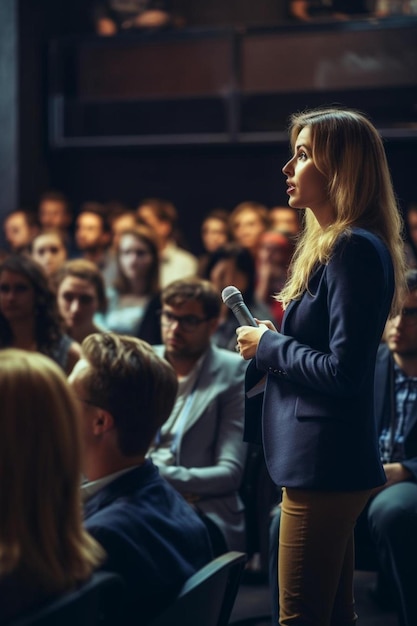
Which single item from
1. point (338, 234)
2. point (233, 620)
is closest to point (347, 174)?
point (338, 234)

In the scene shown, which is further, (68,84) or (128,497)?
(68,84)

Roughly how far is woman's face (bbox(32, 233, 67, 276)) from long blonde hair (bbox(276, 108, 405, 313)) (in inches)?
157

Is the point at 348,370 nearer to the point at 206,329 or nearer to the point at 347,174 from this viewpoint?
the point at 347,174

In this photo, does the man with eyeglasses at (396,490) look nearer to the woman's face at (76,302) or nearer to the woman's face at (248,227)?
the woman's face at (76,302)

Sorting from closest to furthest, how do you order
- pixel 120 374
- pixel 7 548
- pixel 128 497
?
pixel 7 548, pixel 128 497, pixel 120 374

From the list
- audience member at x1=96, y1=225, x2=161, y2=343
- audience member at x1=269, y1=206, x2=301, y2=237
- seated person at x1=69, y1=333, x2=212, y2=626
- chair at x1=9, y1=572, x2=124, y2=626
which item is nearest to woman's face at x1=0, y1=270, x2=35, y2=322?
audience member at x1=96, y1=225, x2=161, y2=343

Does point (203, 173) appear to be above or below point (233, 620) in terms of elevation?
above

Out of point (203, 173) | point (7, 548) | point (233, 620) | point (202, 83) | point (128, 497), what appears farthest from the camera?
point (203, 173)

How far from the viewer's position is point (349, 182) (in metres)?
2.02

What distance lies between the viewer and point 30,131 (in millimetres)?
7945

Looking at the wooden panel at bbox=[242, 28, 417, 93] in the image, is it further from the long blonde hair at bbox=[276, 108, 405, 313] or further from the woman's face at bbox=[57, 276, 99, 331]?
the long blonde hair at bbox=[276, 108, 405, 313]

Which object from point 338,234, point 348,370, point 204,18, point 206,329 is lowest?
point 206,329

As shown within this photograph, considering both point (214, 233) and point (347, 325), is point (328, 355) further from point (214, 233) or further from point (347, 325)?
point (214, 233)

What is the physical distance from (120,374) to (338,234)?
485 mm
